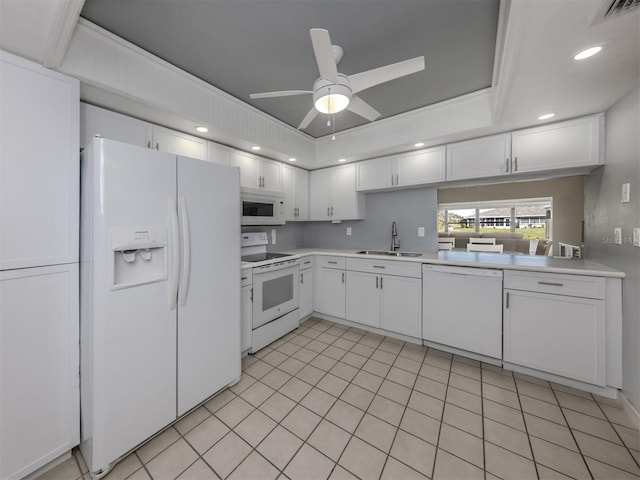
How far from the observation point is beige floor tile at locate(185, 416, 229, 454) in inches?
58.3

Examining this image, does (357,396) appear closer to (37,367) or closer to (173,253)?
(173,253)

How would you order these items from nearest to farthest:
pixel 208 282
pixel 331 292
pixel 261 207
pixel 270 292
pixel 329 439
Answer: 1. pixel 329 439
2. pixel 208 282
3. pixel 270 292
4. pixel 261 207
5. pixel 331 292

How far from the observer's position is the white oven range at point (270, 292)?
2525 mm

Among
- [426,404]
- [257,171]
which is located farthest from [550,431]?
[257,171]

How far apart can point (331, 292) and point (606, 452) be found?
2.43 meters

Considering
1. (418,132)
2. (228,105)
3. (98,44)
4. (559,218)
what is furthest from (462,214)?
(98,44)

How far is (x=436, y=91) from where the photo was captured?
236 cm

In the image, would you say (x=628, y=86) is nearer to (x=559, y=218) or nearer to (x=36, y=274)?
(x=559, y=218)

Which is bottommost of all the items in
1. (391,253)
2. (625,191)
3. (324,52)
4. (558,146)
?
(391,253)

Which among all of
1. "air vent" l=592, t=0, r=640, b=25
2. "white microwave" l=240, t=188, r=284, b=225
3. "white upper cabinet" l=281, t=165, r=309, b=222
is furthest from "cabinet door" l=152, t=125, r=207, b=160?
"air vent" l=592, t=0, r=640, b=25

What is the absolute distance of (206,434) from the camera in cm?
156

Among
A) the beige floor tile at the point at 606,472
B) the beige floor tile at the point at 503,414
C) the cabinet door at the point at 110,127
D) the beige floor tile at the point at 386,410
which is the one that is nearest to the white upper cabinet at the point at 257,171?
the cabinet door at the point at 110,127

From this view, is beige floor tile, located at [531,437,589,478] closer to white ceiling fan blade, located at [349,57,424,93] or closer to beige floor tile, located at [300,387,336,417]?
beige floor tile, located at [300,387,336,417]

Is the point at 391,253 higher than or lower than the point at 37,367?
higher
